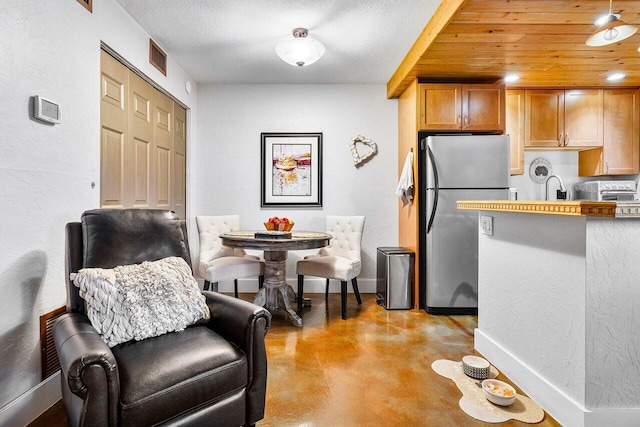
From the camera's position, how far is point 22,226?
1.64 meters

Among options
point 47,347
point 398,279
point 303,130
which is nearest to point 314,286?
point 398,279

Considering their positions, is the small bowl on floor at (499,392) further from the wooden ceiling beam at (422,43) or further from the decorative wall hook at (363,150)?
the decorative wall hook at (363,150)

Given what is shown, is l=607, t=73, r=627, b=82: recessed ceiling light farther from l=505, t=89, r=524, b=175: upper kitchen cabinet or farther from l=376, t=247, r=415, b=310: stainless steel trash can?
l=376, t=247, r=415, b=310: stainless steel trash can

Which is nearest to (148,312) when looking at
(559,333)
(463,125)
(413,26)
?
(559,333)

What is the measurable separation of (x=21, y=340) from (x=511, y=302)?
2.62 meters

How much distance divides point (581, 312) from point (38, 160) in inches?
104

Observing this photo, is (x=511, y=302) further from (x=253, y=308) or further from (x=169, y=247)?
(x=169, y=247)

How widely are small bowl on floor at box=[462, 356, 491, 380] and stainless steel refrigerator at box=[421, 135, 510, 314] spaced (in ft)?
3.83

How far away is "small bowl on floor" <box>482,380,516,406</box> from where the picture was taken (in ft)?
5.72

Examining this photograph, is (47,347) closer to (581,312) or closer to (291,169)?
(581,312)

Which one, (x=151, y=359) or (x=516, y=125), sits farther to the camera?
(x=516, y=125)

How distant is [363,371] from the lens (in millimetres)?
2172

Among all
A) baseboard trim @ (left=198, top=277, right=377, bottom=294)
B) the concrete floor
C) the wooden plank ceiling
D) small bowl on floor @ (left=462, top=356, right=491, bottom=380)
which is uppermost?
the wooden plank ceiling

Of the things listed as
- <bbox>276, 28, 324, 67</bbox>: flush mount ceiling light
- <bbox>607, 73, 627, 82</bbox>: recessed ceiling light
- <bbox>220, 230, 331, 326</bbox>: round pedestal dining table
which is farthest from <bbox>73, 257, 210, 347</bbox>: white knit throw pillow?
<bbox>607, 73, 627, 82</bbox>: recessed ceiling light
